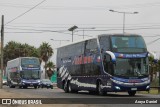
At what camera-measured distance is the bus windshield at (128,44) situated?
29.7 meters

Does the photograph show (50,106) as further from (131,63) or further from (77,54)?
(77,54)

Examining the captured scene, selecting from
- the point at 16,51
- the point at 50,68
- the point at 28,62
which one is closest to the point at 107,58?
the point at 28,62

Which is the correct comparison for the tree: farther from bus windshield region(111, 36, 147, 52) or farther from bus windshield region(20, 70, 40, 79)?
bus windshield region(111, 36, 147, 52)

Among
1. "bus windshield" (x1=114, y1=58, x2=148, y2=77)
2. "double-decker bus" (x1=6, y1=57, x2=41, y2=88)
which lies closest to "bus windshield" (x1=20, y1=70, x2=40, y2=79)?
"double-decker bus" (x1=6, y1=57, x2=41, y2=88)

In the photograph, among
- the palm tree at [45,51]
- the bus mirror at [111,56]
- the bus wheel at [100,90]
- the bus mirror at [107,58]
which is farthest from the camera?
the palm tree at [45,51]

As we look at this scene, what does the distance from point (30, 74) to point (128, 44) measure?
30.4 meters

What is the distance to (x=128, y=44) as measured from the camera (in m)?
29.9

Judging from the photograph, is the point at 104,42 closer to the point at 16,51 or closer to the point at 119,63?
the point at 119,63

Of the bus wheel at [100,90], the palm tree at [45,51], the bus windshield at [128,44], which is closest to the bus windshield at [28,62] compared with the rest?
the bus wheel at [100,90]

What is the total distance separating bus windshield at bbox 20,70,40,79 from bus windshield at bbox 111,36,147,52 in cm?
2956

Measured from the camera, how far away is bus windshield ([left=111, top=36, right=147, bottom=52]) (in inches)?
1170

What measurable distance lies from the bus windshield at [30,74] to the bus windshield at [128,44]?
1164 inches

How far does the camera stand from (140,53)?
2989 centimetres

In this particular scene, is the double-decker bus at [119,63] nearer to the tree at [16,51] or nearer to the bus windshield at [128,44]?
the bus windshield at [128,44]
